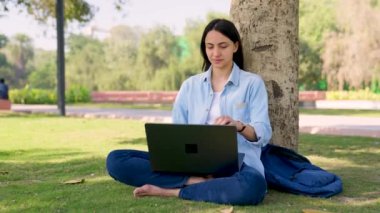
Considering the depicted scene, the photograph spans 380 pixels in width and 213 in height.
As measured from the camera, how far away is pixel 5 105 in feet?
58.6

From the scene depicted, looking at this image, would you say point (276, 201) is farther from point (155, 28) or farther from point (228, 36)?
point (155, 28)

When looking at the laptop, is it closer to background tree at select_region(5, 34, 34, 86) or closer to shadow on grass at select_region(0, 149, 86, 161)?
shadow on grass at select_region(0, 149, 86, 161)

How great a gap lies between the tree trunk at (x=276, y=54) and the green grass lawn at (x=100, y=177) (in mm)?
643

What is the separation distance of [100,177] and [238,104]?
5.14 ft

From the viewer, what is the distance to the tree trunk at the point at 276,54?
167 inches

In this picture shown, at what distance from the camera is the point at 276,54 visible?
13.9 feet

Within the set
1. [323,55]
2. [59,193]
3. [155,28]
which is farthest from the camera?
[155,28]

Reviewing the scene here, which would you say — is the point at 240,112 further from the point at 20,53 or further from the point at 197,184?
the point at 20,53

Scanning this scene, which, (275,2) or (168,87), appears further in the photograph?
(168,87)

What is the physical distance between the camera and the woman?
3.21 m

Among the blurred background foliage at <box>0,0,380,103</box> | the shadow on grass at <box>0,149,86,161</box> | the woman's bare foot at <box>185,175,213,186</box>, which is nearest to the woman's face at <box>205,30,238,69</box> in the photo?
the woman's bare foot at <box>185,175,213,186</box>

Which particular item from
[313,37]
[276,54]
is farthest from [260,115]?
[313,37]

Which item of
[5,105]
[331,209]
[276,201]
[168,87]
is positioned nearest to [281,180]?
[276,201]

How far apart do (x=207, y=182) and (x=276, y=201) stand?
1.47ft
